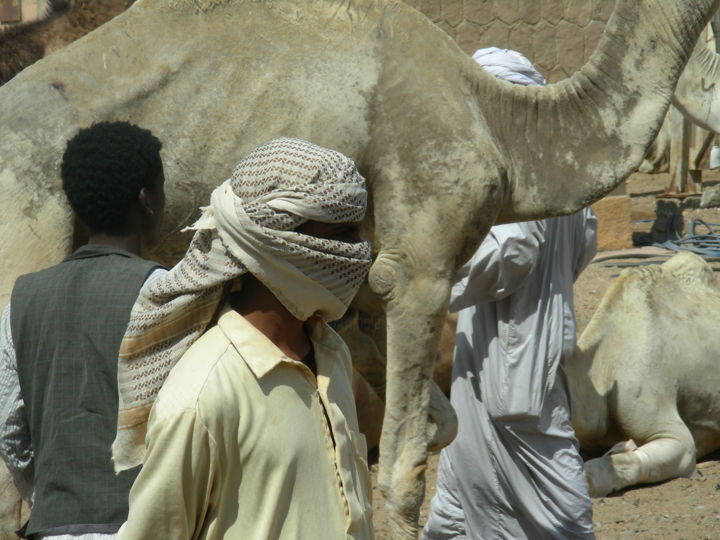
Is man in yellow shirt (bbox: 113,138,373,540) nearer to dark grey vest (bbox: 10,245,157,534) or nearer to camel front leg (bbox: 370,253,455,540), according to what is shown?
dark grey vest (bbox: 10,245,157,534)

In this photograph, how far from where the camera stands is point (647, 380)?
624 centimetres

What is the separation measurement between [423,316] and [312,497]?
2.00 metres

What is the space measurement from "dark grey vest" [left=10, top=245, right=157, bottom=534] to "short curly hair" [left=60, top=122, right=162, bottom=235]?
0.15 m

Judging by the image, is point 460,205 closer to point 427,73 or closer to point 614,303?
point 427,73

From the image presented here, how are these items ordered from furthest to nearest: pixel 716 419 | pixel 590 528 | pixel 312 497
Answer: pixel 716 419 < pixel 590 528 < pixel 312 497

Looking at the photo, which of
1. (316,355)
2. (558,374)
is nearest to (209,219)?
(316,355)

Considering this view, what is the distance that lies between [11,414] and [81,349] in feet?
0.81

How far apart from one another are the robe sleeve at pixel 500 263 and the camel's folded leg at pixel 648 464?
1.79 meters

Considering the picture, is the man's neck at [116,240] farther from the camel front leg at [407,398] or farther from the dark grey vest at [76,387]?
the camel front leg at [407,398]

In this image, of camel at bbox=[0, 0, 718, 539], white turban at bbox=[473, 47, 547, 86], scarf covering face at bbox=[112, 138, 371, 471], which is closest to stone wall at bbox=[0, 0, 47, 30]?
camel at bbox=[0, 0, 718, 539]

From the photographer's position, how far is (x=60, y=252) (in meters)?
3.64

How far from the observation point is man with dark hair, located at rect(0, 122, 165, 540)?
8.12ft

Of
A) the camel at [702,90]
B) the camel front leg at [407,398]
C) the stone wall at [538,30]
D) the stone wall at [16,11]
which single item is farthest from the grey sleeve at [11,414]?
the stone wall at [538,30]

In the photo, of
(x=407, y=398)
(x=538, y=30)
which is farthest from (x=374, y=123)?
(x=538, y=30)
